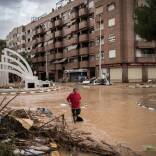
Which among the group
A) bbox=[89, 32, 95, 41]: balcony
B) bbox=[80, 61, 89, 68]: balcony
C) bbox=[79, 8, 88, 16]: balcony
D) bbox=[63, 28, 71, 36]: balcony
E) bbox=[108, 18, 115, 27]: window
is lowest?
bbox=[80, 61, 89, 68]: balcony

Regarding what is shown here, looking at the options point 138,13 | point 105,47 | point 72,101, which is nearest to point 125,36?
point 105,47

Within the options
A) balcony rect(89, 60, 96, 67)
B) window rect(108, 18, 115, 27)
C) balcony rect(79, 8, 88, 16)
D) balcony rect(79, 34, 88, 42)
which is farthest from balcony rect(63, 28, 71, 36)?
window rect(108, 18, 115, 27)

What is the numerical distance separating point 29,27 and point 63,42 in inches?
1211

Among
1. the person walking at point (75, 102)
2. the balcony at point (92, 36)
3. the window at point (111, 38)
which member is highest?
the balcony at point (92, 36)

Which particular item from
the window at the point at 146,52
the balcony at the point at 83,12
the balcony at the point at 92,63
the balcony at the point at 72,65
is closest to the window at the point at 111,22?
the window at the point at 146,52

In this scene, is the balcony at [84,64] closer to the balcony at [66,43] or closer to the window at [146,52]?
the balcony at [66,43]

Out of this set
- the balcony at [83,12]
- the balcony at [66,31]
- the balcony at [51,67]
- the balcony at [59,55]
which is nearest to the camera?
the balcony at [83,12]

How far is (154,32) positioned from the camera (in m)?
30.9

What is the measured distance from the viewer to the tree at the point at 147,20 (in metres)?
30.2

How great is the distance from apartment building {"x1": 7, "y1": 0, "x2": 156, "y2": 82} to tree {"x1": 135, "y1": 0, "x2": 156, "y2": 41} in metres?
39.1

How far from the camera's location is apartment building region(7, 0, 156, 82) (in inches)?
3078

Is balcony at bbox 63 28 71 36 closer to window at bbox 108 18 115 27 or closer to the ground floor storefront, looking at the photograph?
the ground floor storefront

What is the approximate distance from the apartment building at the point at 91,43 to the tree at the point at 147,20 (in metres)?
39.1

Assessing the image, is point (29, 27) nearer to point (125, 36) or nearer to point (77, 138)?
point (125, 36)
